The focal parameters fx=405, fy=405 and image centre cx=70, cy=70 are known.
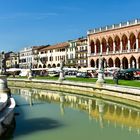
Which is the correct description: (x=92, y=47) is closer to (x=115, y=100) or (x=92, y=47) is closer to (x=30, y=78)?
(x=30, y=78)

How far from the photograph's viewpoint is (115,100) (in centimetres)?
3966

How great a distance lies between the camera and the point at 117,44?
95500mm

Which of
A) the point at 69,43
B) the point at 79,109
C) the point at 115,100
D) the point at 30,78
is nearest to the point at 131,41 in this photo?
the point at 30,78

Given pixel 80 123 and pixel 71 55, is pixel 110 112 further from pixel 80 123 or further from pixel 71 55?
pixel 71 55

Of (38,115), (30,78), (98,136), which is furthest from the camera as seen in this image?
(30,78)

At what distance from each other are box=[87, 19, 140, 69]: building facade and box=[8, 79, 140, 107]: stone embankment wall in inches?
1054

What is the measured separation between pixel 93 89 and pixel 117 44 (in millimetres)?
49196

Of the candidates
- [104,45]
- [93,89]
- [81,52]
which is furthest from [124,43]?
[93,89]

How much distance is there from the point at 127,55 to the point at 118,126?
65.8m

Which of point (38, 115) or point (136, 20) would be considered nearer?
point (38, 115)

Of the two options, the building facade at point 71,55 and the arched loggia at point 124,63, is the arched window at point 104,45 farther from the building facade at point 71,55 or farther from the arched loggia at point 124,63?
the building facade at point 71,55

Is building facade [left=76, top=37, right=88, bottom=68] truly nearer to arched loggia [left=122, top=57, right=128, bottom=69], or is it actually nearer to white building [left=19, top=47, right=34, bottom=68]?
arched loggia [left=122, top=57, right=128, bottom=69]

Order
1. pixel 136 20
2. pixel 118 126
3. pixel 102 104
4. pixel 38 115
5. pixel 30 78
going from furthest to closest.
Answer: pixel 136 20 < pixel 30 78 < pixel 102 104 < pixel 38 115 < pixel 118 126

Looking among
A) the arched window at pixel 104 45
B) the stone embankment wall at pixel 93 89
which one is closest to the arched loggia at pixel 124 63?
the arched window at pixel 104 45
